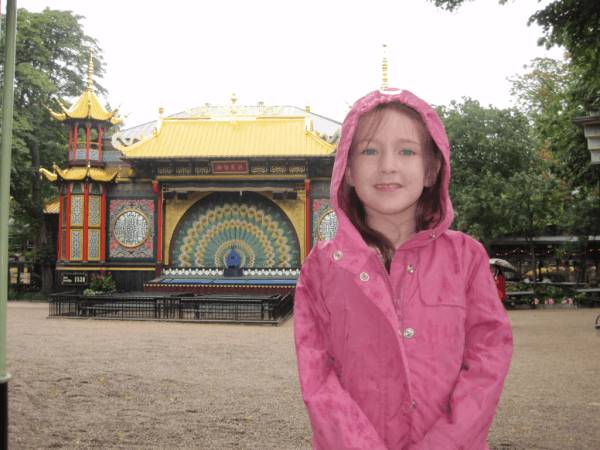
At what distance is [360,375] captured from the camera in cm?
174

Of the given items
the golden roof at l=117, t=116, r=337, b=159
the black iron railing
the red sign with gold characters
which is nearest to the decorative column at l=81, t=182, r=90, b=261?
the golden roof at l=117, t=116, r=337, b=159

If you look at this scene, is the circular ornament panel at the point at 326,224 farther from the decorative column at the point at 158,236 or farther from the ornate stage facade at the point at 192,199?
the decorative column at the point at 158,236

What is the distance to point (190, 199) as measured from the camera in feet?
62.1

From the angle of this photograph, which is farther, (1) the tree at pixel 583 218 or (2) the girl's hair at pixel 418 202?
(1) the tree at pixel 583 218

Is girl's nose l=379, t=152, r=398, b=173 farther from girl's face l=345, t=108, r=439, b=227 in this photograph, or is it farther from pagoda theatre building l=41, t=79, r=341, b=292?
pagoda theatre building l=41, t=79, r=341, b=292

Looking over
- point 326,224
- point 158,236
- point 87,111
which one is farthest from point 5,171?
point 87,111

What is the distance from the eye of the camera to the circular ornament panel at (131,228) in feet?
61.7

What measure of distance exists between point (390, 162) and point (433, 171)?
23 centimetres

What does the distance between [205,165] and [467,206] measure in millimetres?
11049

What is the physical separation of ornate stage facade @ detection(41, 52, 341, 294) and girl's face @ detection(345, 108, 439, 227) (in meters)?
15.9

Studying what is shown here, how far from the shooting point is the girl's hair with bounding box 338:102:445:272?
1.85m

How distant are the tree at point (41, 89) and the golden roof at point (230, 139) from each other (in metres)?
5.85

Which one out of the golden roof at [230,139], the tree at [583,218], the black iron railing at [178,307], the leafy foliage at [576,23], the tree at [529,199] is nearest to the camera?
the leafy foliage at [576,23]

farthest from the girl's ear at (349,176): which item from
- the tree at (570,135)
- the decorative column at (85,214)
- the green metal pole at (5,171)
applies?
the decorative column at (85,214)
